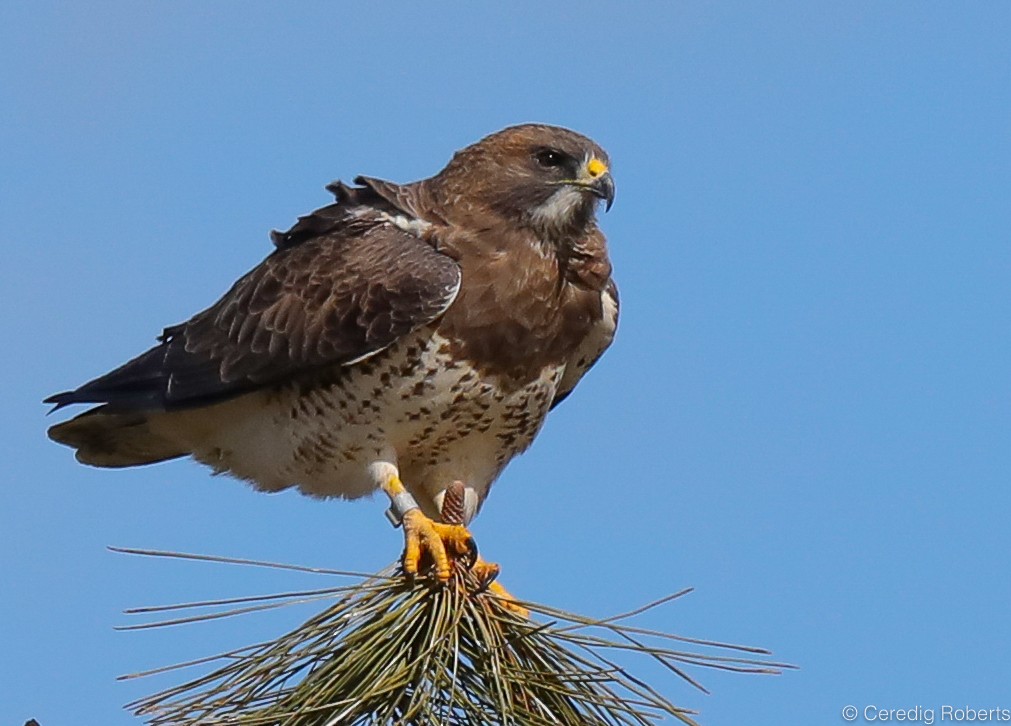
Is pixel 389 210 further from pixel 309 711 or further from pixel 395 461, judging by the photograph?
pixel 309 711

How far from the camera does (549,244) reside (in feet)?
23.4

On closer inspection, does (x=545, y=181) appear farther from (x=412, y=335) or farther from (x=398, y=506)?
(x=398, y=506)

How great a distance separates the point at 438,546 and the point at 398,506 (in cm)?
102

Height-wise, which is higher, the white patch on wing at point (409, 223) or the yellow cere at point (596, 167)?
the yellow cere at point (596, 167)

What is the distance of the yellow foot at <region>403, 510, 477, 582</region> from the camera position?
540 centimetres

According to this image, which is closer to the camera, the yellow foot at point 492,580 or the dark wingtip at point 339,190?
the yellow foot at point 492,580

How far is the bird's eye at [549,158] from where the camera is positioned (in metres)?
7.15

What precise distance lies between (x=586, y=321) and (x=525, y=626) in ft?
8.19

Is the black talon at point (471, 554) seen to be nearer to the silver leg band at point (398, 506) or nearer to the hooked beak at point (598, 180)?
the silver leg band at point (398, 506)

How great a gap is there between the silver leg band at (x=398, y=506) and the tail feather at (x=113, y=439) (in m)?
1.72

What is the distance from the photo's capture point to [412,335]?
6.71 m

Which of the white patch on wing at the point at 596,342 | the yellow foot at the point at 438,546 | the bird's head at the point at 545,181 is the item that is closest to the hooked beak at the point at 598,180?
the bird's head at the point at 545,181

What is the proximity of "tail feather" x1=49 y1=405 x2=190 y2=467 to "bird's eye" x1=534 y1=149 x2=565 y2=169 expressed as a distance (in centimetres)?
224

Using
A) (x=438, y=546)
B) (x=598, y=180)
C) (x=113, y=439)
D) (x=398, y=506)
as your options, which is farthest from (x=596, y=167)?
(x=113, y=439)
